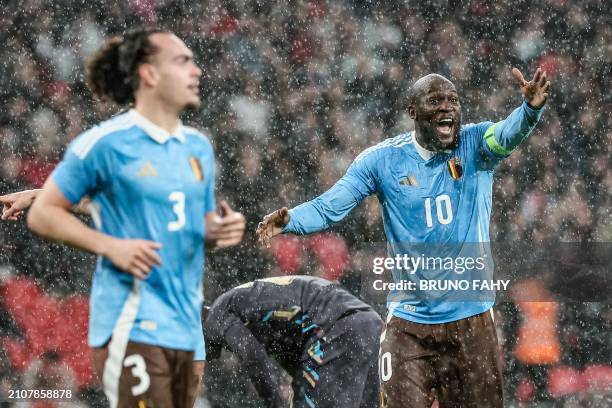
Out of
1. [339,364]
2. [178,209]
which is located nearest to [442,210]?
[339,364]

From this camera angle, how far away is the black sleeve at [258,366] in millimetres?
3961

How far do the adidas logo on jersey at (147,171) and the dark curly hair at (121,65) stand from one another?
0.22m

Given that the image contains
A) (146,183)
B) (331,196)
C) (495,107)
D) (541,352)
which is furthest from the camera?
(495,107)

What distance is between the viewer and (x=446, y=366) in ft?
11.6

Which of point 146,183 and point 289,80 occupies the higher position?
point 289,80

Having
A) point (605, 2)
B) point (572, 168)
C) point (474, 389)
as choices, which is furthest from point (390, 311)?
point (605, 2)

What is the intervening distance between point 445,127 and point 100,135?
6.15ft

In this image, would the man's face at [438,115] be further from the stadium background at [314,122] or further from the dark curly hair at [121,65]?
the stadium background at [314,122]

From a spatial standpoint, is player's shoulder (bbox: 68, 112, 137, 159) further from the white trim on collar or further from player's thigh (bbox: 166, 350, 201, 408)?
the white trim on collar

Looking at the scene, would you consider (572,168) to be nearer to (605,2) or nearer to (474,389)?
(605,2)

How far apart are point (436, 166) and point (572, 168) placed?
3.23 meters

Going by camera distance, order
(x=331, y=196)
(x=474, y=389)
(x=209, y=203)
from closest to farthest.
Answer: (x=209, y=203) < (x=474, y=389) < (x=331, y=196)

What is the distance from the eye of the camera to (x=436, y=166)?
12.2 ft

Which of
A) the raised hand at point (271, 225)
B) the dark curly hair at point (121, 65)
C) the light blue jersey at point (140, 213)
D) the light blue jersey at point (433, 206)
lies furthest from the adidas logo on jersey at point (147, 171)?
the light blue jersey at point (433, 206)
